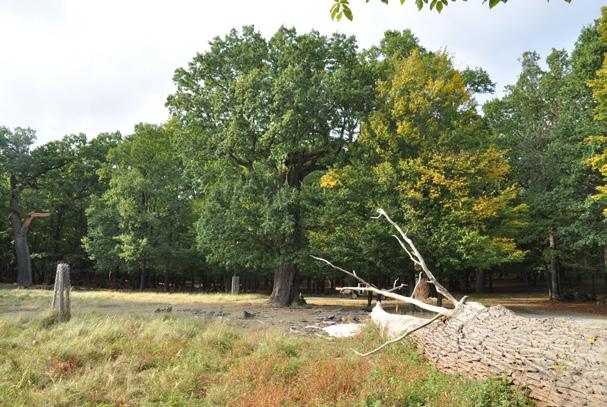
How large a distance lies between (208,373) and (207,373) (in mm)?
17

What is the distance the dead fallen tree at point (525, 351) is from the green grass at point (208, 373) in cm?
28

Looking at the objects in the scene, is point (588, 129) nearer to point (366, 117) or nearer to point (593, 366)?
point (366, 117)

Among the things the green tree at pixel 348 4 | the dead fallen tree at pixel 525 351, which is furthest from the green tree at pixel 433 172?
the green tree at pixel 348 4

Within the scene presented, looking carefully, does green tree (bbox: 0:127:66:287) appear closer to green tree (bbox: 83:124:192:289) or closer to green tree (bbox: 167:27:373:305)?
green tree (bbox: 83:124:192:289)

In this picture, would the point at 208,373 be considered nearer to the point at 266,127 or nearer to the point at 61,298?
the point at 61,298

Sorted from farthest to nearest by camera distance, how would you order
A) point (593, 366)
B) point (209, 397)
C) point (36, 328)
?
point (36, 328)
point (209, 397)
point (593, 366)

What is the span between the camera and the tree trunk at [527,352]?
4961mm

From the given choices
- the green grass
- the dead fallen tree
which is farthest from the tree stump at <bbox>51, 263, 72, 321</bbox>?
the dead fallen tree

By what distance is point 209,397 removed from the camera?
615 cm

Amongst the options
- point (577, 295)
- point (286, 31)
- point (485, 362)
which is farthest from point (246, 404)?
point (577, 295)

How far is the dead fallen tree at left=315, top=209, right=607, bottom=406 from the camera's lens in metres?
4.96

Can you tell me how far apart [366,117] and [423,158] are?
3503 millimetres

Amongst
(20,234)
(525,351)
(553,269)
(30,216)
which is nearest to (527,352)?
(525,351)

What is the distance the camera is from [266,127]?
2106 centimetres
